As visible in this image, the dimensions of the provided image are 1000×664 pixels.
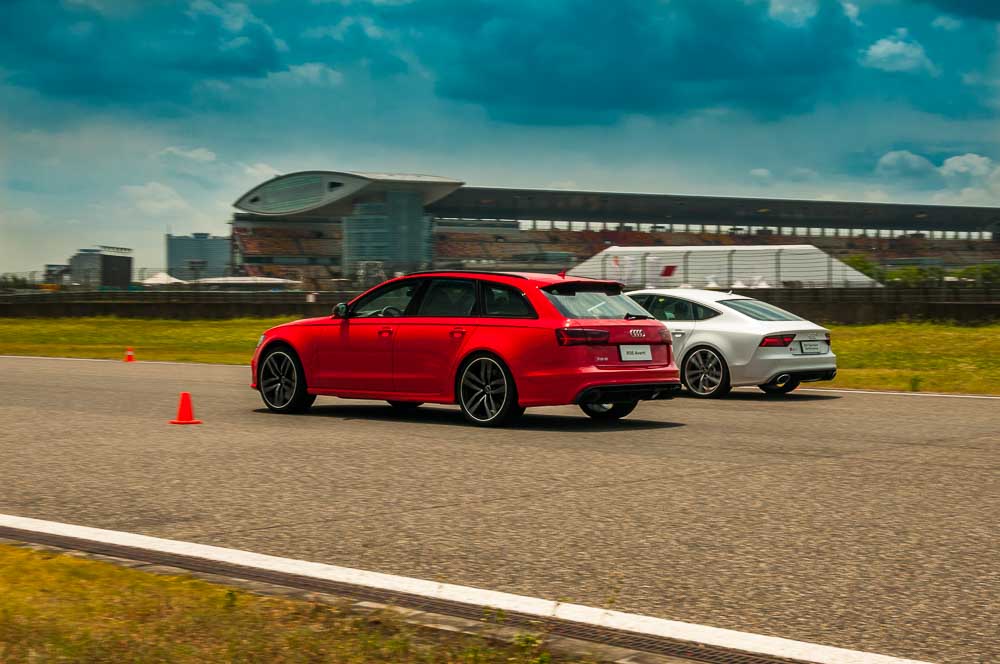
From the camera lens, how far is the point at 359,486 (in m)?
7.38

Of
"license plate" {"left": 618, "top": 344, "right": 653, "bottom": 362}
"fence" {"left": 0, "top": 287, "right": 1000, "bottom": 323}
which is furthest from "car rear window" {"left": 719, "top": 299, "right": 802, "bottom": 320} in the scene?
"fence" {"left": 0, "top": 287, "right": 1000, "bottom": 323}

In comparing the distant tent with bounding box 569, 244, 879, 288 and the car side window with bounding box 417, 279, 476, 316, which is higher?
the distant tent with bounding box 569, 244, 879, 288

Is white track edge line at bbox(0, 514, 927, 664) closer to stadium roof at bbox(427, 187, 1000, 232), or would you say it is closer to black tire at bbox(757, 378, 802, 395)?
black tire at bbox(757, 378, 802, 395)

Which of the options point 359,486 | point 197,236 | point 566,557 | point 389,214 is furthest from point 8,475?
point 197,236

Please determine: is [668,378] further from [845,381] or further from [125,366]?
[125,366]

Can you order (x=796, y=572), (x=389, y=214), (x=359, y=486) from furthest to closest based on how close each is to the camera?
1. (x=389, y=214)
2. (x=359, y=486)
3. (x=796, y=572)

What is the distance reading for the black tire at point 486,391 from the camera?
36.1 ft

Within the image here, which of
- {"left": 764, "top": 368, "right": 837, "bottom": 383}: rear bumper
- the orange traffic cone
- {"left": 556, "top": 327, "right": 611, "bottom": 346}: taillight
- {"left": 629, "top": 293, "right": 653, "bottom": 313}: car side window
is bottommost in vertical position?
the orange traffic cone

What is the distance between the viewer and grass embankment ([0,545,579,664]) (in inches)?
143

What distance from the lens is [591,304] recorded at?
11.6m

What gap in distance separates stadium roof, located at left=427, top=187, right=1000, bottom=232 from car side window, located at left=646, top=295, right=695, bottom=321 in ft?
325

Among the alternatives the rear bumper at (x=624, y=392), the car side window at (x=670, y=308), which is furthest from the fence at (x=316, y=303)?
the rear bumper at (x=624, y=392)

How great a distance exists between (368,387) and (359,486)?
461 centimetres

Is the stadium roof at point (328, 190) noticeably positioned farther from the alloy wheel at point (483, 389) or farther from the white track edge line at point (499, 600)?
the white track edge line at point (499, 600)
